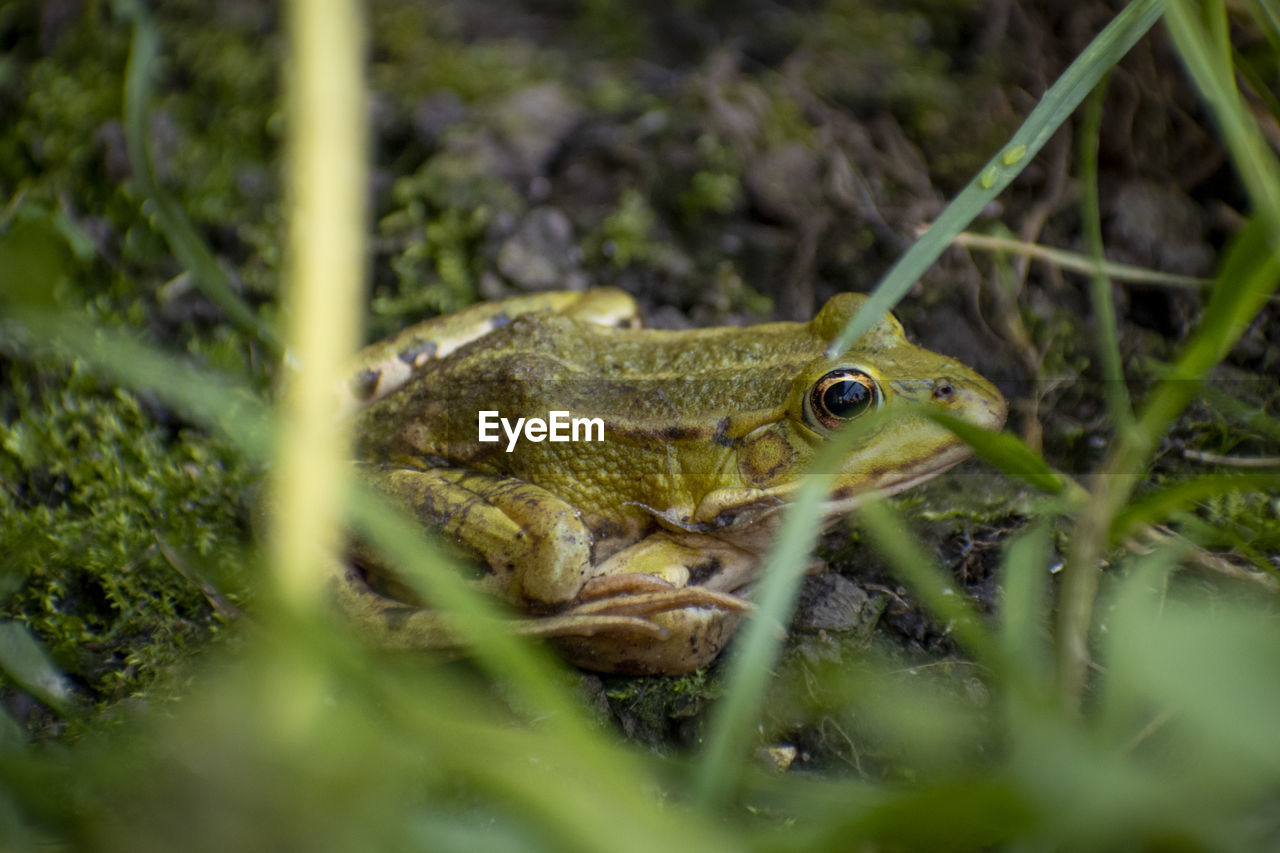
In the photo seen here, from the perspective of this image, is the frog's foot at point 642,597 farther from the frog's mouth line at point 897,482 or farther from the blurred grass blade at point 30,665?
the blurred grass blade at point 30,665

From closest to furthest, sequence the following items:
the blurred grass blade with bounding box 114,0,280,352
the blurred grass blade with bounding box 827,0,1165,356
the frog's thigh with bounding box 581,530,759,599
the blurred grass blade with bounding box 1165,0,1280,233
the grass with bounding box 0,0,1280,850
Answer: the grass with bounding box 0,0,1280,850 < the blurred grass blade with bounding box 1165,0,1280,233 < the blurred grass blade with bounding box 827,0,1165,356 < the blurred grass blade with bounding box 114,0,280,352 < the frog's thigh with bounding box 581,530,759,599

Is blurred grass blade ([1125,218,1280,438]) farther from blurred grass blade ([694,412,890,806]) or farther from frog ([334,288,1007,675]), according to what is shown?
blurred grass blade ([694,412,890,806])

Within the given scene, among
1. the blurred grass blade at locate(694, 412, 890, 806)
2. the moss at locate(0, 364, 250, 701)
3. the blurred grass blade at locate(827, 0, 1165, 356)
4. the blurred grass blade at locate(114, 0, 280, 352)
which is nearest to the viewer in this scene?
the blurred grass blade at locate(694, 412, 890, 806)

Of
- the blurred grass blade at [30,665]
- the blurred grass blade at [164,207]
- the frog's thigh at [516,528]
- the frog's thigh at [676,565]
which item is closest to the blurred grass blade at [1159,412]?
the frog's thigh at [676,565]

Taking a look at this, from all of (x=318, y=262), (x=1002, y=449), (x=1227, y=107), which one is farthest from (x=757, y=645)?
(x=1227, y=107)

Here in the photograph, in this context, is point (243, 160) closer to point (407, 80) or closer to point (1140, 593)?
point (407, 80)

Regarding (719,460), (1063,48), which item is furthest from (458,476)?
(1063,48)

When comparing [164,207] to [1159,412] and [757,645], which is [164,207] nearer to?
[757,645]

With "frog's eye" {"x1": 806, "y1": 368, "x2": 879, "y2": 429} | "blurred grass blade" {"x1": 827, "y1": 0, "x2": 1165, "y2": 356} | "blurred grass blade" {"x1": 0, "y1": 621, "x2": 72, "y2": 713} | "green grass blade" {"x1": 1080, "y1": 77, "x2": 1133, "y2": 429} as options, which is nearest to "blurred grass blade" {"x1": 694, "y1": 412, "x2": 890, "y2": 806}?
"blurred grass blade" {"x1": 827, "y1": 0, "x2": 1165, "y2": 356}
